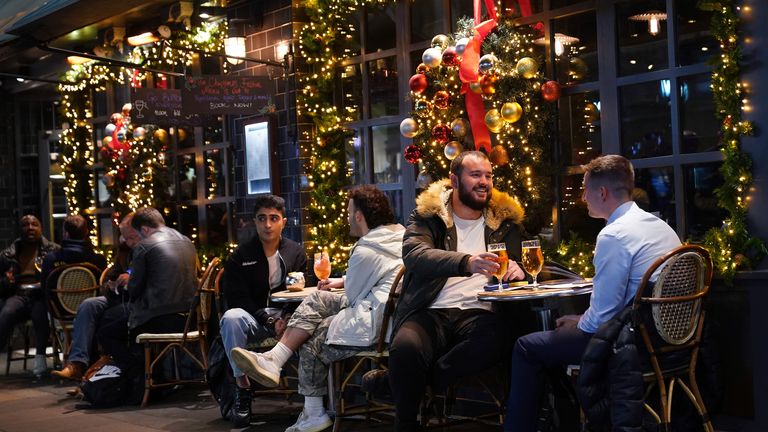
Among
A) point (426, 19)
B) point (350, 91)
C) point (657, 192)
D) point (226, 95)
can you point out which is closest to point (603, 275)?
point (657, 192)

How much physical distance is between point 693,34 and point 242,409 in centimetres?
375

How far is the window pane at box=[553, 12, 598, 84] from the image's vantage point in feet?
22.1

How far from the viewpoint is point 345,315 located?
620 cm

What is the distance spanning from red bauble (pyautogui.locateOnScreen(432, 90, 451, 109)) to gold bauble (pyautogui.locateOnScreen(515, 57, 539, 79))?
1.85 ft

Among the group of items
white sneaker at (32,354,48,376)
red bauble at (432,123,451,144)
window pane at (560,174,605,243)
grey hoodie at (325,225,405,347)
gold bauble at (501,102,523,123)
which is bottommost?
white sneaker at (32,354,48,376)

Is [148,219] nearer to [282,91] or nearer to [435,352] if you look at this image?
[282,91]

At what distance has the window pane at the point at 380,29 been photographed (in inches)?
324

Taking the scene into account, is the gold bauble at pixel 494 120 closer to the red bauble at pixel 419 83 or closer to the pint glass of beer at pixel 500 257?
the red bauble at pixel 419 83

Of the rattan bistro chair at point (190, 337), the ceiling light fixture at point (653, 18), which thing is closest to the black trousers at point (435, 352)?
the ceiling light fixture at point (653, 18)

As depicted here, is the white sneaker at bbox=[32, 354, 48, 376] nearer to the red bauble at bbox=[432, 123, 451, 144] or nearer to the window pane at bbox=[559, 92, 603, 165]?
the red bauble at bbox=[432, 123, 451, 144]

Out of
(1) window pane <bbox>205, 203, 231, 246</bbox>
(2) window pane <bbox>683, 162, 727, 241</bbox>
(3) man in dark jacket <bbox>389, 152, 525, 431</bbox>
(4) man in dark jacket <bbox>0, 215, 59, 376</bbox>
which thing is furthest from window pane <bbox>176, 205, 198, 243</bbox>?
(2) window pane <bbox>683, 162, 727, 241</bbox>

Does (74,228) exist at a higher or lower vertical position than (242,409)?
higher

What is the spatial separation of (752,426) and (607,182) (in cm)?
183

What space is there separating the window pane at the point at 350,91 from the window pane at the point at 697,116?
121 inches
